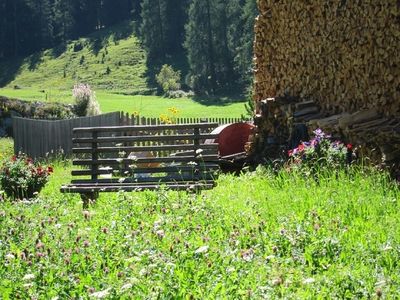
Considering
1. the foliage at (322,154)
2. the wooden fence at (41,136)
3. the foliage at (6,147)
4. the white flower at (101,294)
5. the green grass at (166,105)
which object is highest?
the foliage at (322,154)

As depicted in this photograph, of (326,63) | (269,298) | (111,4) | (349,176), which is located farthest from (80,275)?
(111,4)

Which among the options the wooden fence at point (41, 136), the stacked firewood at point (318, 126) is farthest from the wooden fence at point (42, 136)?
→ the stacked firewood at point (318, 126)

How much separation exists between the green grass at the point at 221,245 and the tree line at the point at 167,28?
41.4m

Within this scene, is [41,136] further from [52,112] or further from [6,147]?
[52,112]

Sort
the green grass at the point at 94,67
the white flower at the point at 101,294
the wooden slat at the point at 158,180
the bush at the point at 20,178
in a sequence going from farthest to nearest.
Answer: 1. the green grass at the point at 94,67
2. the bush at the point at 20,178
3. the wooden slat at the point at 158,180
4. the white flower at the point at 101,294

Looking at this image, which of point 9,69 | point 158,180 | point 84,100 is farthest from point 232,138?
point 9,69

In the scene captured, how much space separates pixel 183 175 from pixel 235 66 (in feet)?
205

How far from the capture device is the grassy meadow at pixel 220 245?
4.70 metres

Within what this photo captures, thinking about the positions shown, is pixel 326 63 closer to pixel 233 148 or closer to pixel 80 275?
pixel 233 148

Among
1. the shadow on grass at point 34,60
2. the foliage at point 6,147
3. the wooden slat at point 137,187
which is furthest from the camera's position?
the shadow on grass at point 34,60

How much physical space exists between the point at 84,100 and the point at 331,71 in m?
14.4

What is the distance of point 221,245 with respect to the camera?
5.91m

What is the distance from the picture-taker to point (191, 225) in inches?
267

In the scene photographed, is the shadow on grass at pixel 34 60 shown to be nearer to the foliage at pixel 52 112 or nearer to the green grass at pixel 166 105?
the green grass at pixel 166 105
